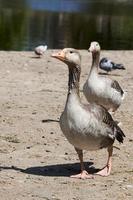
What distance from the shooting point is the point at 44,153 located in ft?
28.1

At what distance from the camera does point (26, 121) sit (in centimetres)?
1061

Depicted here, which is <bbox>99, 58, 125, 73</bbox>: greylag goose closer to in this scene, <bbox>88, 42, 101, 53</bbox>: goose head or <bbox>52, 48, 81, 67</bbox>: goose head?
<bbox>88, 42, 101, 53</bbox>: goose head

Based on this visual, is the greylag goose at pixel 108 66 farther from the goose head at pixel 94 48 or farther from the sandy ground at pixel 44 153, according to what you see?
the goose head at pixel 94 48

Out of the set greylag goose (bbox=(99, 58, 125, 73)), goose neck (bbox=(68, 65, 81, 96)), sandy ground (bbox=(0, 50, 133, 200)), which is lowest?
greylag goose (bbox=(99, 58, 125, 73))

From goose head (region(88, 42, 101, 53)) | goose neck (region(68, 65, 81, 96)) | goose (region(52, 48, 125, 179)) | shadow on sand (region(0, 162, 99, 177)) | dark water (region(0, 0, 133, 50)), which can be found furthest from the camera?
dark water (region(0, 0, 133, 50))

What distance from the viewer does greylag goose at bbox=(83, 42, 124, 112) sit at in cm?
1028

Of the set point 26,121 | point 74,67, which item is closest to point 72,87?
point 74,67

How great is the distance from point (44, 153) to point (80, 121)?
1735 mm

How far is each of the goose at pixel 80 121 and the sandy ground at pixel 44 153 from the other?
0.41m

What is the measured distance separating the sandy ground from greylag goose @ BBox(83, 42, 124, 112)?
456 millimetres

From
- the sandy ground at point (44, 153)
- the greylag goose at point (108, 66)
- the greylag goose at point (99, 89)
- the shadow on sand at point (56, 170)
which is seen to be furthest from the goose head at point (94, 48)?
the greylag goose at point (108, 66)

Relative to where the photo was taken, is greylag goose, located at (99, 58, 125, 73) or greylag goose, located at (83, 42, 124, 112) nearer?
greylag goose, located at (83, 42, 124, 112)

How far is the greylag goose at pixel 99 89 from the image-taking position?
1028 centimetres

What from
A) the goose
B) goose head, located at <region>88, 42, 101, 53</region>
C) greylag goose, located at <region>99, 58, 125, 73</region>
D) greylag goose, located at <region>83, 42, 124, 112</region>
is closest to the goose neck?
the goose
